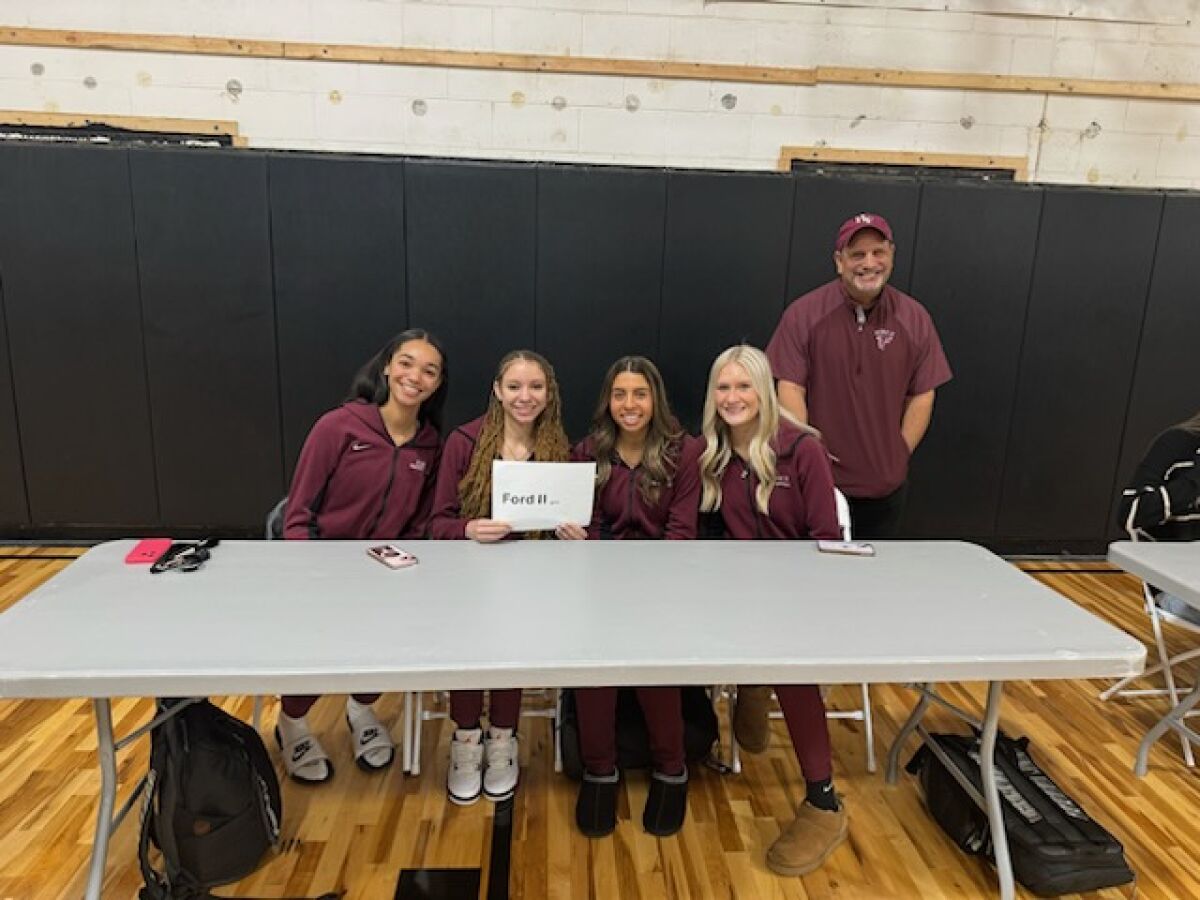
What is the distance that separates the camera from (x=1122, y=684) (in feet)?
8.61

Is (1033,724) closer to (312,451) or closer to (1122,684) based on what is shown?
(1122,684)

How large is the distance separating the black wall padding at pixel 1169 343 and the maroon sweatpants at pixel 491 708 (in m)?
3.40

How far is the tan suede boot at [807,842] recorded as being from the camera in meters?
1.76

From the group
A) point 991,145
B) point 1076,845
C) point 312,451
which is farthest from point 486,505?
point 991,145

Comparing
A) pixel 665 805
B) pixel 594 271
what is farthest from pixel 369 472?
pixel 594 271

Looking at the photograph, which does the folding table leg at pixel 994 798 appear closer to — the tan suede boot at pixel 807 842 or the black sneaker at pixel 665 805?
the tan suede boot at pixel 807 842

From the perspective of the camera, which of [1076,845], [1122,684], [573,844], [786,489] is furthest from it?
[1122,684]

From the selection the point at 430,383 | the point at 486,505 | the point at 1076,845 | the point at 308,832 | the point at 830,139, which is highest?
the point at 830,139

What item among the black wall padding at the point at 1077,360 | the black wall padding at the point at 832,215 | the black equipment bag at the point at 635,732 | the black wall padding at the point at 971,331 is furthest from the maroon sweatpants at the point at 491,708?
the black wall padding at the point at 1077,360

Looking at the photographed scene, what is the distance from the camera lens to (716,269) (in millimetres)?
3523

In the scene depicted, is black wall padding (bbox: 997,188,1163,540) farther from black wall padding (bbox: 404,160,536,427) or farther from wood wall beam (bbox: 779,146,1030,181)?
black wall padding (bbox: 404,160,536,427)

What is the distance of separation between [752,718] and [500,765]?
742 millimetres

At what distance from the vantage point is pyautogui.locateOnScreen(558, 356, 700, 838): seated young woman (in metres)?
1.87

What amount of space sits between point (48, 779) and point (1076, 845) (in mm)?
2568
